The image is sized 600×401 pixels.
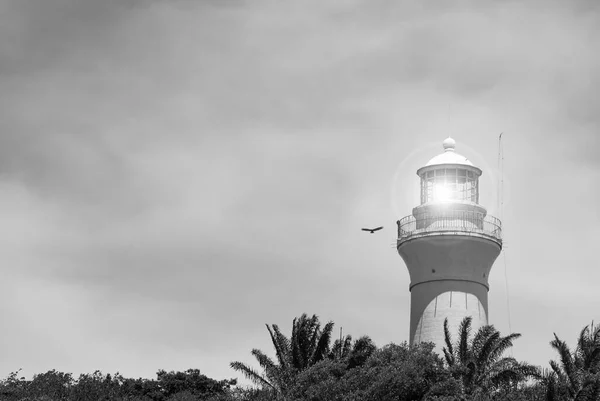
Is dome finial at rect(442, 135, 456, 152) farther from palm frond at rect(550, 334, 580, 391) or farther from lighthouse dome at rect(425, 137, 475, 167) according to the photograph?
palm frond at rect(550, 334, 580, 391)

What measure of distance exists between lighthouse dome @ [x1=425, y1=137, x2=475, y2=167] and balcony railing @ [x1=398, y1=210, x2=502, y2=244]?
2312 mm

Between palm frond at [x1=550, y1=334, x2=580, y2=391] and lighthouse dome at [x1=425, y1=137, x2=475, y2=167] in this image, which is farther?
lighthouse dome at [x1=425, y1=137, x2=475, y2=167]

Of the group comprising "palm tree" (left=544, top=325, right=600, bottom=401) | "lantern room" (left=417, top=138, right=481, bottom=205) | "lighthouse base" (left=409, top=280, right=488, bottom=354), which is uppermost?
"lantern room" (left=417, top=138, right=481, bottom=205)

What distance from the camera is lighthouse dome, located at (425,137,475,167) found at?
6372 centimetres

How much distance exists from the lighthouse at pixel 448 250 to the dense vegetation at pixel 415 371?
154 centimetres

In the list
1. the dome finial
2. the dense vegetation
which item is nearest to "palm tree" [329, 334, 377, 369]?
the dense vegetation

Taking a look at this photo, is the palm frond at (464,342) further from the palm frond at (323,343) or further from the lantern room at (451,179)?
the lantern room at (451,179)

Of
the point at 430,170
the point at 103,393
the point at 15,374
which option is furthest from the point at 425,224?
the point at 15,374

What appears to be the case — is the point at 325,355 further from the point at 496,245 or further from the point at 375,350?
the point at 496,245

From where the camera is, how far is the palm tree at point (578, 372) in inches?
2025

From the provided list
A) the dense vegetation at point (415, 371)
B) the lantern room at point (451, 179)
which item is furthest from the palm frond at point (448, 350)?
the lantern room at point (451, 179)

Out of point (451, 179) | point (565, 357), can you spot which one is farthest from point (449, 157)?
point (565, 357)

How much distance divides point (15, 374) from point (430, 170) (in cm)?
2387

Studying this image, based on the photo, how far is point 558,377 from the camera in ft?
174
